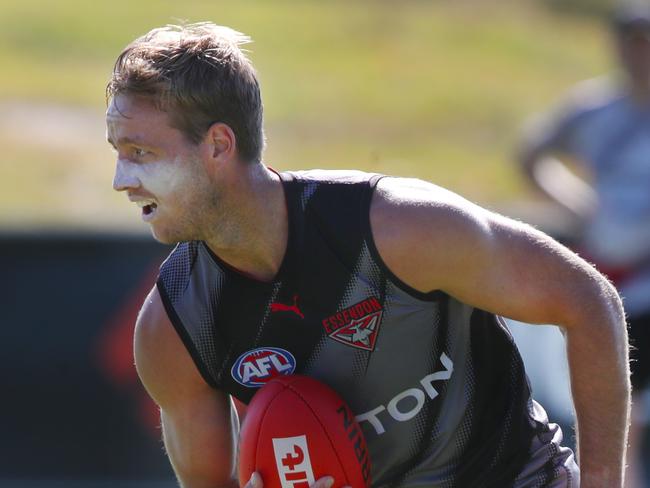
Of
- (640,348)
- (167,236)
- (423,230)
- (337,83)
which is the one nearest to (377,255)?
(423,230)

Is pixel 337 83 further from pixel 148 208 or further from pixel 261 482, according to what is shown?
pixel 261 482

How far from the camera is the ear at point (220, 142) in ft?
11.6

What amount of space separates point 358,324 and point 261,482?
19.7 inches

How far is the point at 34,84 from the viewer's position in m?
13.8

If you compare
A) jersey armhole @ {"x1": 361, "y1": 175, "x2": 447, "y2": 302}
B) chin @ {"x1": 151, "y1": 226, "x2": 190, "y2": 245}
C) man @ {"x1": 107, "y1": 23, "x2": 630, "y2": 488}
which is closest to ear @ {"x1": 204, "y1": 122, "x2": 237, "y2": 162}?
man @ {"x1": 107, "y1": 23, "x2": 630, "y2": 488}

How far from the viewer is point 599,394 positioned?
343 centimetres

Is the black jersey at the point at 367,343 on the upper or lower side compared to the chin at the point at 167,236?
lower

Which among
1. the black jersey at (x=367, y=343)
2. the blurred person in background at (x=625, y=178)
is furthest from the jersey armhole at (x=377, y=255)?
the blurred person in background at (x=625, y=178)

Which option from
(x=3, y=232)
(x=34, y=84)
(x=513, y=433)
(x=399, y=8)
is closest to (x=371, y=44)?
(x=399, y=8)

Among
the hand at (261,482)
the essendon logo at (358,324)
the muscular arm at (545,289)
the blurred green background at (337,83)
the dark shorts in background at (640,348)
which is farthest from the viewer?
the blurred green background at (337,83)

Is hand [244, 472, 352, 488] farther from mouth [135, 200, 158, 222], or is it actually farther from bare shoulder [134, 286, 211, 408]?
mouth [135, 200, 158, 222]

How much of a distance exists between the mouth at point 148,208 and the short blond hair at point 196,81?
0.66 feet

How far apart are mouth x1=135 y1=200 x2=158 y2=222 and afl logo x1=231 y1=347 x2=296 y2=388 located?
0.47 metres

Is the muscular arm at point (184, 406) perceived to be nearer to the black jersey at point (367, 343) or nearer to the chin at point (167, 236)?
the black jersey at point (367, 343)
